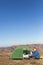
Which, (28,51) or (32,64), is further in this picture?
(28,51)

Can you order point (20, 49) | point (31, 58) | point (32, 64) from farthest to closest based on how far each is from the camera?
point (20, 49) < point (31, 58) < point (32, 64)

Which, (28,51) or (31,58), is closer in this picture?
(31,58)

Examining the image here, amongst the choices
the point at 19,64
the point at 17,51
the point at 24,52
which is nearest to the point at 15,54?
the point at 17,51

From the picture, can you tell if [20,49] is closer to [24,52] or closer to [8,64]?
[24,52]

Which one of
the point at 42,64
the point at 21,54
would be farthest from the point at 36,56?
the point at 42,64

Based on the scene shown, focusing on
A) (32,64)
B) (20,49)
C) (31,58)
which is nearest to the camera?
(32,64)

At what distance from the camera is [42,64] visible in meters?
16.5

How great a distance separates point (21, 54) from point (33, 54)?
4.94 ft

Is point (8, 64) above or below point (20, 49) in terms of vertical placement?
below

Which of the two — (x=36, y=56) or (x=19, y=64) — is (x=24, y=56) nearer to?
(x=36, y=56)

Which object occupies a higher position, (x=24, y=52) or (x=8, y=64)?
(x=24, y=52)

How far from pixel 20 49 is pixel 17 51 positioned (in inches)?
18.8

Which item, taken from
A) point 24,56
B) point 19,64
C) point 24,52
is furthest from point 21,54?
point 19,64

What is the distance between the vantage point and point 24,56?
21188 mm
